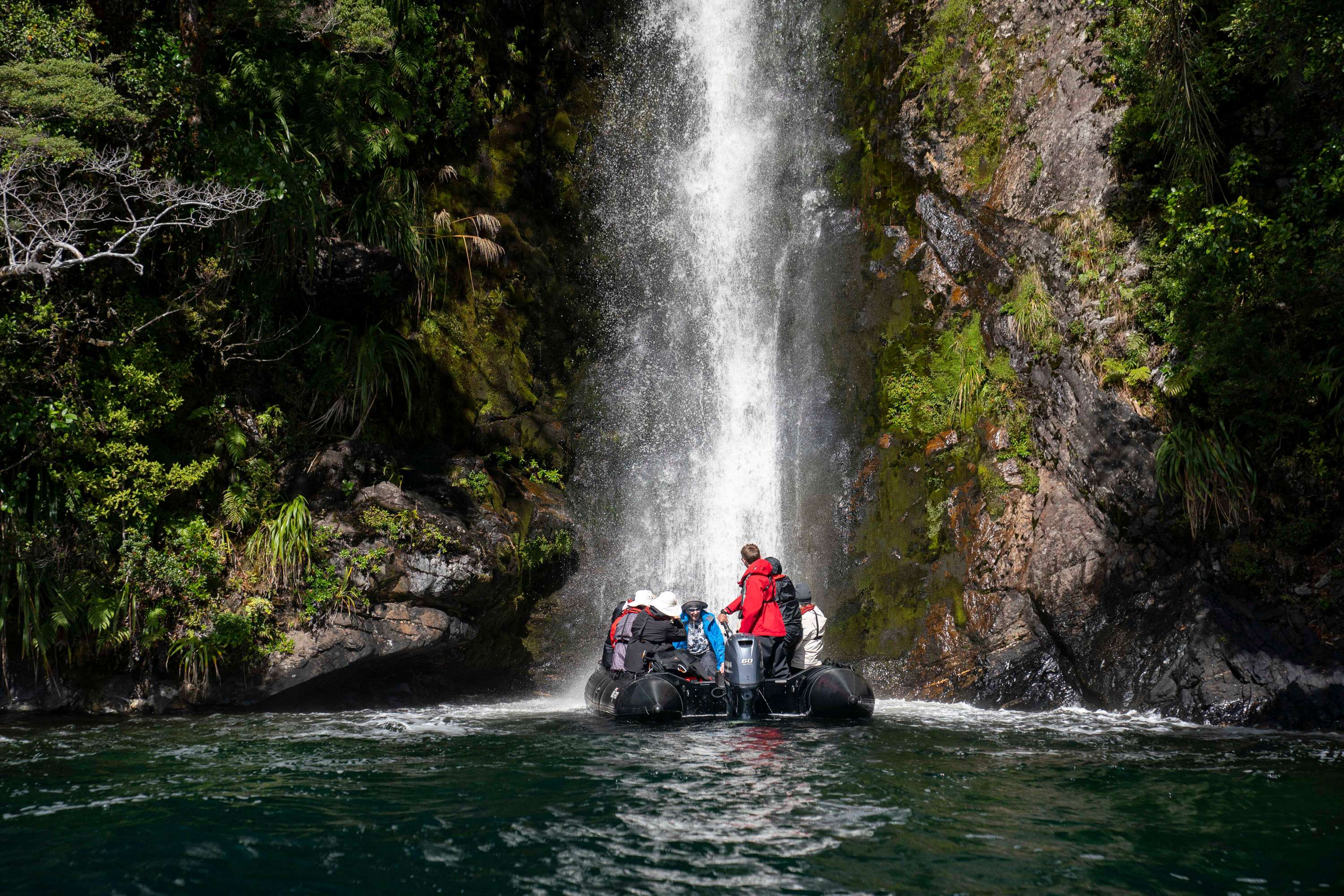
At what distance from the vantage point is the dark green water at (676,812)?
4.34 meters

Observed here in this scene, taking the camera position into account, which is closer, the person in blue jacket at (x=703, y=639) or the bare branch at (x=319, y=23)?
the person in blue jacket at (x=703, y=639)

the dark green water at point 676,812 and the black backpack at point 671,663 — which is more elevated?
the black backpack at point 671,663

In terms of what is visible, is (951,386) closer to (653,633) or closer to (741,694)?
(741,694)

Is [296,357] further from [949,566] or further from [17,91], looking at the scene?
[949,566]

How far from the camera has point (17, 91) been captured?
28.9 ft

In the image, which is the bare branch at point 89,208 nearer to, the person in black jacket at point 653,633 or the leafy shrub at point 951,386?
the person in black jacket at point 653,633

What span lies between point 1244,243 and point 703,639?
773cm

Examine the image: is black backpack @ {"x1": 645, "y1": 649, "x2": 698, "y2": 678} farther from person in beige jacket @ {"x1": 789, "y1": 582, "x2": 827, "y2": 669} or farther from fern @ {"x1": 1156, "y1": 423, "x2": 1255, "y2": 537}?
fern @ {"x1": 1156, "y1": 423, "x2": 1255, "y2": 537}

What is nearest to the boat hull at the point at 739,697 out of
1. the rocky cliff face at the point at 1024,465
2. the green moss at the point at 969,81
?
the rocky cliff face at the point at 1024,465

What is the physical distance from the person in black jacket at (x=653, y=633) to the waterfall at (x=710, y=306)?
4.25m


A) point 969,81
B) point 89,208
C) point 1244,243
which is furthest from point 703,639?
point 969,81

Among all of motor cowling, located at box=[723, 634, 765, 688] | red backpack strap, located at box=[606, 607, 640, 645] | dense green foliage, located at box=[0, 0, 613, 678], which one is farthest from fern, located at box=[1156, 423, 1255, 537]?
dense green foliage, located at box=[0, 0, 613, 678]

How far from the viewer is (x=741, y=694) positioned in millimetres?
9344

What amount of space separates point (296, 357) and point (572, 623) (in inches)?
226
